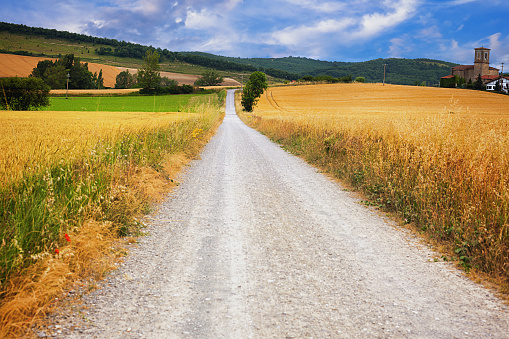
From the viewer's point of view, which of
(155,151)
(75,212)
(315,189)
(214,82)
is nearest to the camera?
(75,212)

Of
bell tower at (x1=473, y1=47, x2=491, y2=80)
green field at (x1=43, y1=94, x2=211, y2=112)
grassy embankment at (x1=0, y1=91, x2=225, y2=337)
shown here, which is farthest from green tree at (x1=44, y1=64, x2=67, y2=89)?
bell tower at (x1=473, y1=47, x2=491, y2=80)

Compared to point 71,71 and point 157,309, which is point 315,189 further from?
point 71,71

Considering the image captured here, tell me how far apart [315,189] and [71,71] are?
10841 cm

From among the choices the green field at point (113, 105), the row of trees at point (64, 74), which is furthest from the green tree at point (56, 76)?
the green field at point (113, 105)

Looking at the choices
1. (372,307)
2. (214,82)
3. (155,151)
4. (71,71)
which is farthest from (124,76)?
(372,307)

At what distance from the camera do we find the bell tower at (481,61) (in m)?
136

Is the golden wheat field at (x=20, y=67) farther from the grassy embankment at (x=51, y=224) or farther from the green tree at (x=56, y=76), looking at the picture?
the grassy embankment at (x=51, y=224)

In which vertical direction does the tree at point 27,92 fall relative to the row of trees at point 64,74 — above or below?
below

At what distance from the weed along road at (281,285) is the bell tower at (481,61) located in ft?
544

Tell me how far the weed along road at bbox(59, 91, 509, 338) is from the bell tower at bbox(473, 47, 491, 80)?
544 feet

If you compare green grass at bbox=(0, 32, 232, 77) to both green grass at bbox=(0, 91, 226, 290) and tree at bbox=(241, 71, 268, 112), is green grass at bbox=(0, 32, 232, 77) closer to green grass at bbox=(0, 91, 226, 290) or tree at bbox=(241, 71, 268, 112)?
tree at bbox=(241, 71, 268, 112)

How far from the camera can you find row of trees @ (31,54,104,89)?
88.4 metres

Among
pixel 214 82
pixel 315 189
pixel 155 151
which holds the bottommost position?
pixel 315 189

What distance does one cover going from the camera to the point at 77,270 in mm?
3443
